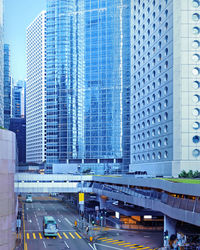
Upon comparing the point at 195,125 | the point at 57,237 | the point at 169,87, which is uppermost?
the point at 169,87

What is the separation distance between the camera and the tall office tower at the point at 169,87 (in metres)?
68.1

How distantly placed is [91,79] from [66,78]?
14.3 m

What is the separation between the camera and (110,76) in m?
165

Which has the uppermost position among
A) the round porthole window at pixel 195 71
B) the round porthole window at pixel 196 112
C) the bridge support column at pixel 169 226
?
the round porthole window at pixel 195 71

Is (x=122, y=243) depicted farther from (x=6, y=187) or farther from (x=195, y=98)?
(x=6, y=187)

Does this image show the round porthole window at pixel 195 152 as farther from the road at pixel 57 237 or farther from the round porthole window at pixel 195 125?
the road at pixel 57 237

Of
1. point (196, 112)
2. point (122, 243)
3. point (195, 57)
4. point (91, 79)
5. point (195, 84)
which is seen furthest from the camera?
point (91, 79)

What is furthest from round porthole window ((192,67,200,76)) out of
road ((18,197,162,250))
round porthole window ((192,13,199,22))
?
road ((18,197,162,250))

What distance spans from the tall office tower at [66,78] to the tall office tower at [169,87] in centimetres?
8101

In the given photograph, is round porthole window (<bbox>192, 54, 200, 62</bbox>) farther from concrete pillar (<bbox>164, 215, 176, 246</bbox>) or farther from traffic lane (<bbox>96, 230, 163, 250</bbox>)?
concrete pillar (<bbox>164, 215, 176, 246</bbox>)

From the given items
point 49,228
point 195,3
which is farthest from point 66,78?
point 49,228

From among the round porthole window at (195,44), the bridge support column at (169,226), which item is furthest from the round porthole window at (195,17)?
the bridge support column at (169,226)

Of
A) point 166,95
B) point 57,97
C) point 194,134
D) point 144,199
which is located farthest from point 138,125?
point 57,97

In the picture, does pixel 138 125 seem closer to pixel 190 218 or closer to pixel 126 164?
pixel 190 218
